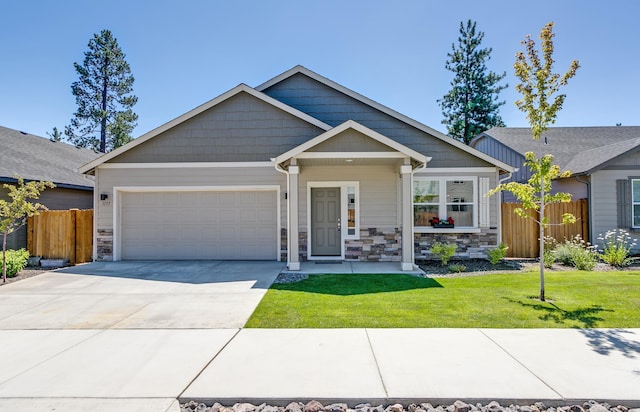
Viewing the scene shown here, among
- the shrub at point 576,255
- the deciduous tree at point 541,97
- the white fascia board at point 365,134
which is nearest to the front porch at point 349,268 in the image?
the white fascia board at point 365,134

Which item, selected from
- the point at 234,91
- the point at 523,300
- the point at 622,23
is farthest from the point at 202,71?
the point at 622,23

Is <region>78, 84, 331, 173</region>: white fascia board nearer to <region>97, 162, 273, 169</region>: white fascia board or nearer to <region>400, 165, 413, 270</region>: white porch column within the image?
<region>97, 162, 273, 169</region>: white fascia board

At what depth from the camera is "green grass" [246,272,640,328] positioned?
4.86 metres

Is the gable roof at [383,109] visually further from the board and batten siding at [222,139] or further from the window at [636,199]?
the window at [636,199]

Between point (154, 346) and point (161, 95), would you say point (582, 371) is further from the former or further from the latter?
point (161, 95)

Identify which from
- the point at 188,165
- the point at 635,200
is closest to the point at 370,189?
the point at 188,165

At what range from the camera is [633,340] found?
4.18 metres

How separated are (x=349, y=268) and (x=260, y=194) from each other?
3.60 metres

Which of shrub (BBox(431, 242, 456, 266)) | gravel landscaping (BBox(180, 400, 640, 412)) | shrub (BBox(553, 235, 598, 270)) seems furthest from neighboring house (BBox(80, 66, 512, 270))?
gravel landscaping (BBox(180, 400, 640, 412))

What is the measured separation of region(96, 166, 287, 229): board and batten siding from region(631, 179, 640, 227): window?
36.3 ft

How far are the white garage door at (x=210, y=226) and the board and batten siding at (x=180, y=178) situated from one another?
1.10ft

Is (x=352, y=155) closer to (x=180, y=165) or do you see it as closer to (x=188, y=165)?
(x=188, y=165)

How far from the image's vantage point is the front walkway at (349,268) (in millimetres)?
8562

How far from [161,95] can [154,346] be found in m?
20.2
